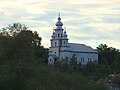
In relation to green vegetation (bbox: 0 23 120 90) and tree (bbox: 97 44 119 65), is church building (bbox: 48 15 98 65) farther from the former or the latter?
green vegetation (bbox: 0 23 120 90)

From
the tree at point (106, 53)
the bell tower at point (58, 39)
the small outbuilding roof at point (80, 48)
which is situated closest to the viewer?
the tree at point (106, 53)

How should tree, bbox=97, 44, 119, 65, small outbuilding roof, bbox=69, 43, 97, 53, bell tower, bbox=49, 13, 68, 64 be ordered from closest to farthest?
1. tree, bbox=97, 44, 119, 65
2. bell tower, bbox=49, 13, 68, 64
3. small outbuilding roof, bbox=69, 43, 97, 53

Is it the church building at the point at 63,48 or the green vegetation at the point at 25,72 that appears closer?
the green vegetation at the point at 25,72

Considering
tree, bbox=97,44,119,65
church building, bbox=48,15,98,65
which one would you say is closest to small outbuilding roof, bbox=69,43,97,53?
church building, bbox=48,15,98,65

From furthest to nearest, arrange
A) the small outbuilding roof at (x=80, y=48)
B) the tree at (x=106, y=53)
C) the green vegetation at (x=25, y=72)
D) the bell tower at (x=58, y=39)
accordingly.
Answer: the small outbuilding roof at (x=80, y=48) → the bell tower at (x=58, y=39) → the tree at (x=106, y=53) → the green vegetation at (x=25, y=72)

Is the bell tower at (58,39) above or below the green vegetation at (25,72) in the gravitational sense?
above

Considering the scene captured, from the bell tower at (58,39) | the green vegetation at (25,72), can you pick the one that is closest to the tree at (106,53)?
the bell tower at (58,39)

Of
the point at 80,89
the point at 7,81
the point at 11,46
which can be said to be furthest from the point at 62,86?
Answer: the point at 11,46

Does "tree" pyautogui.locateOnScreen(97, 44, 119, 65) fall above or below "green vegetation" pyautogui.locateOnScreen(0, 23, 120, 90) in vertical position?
above

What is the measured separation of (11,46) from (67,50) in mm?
90343

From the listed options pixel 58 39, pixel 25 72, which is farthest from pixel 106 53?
pixel 25 72

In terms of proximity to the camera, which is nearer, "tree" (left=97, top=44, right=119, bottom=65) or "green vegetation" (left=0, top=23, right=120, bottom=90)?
"green vegetation" (left=0, top=23, right=120, bottom=90)

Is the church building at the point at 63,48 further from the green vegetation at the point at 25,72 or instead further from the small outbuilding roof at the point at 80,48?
the green vegetation at the point at 25,72

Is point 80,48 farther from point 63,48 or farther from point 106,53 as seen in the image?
point 106,53
